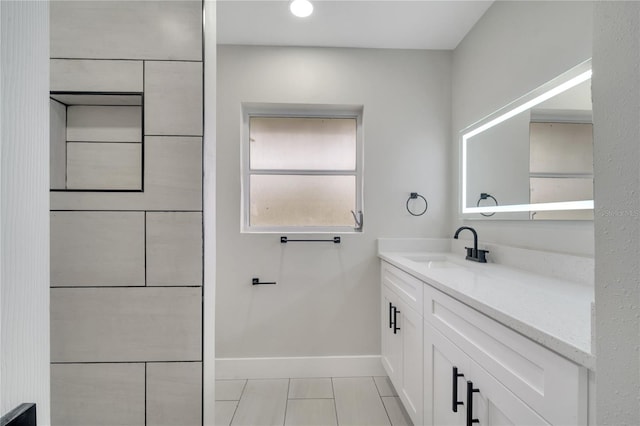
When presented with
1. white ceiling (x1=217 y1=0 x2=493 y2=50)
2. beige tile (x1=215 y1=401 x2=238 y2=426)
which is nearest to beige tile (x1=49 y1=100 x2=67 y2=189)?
white ceiling (x1=217 y1=0 x2=493 y2=50)

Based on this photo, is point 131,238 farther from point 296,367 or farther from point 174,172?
point 296,367

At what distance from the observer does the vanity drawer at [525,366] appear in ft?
1.96

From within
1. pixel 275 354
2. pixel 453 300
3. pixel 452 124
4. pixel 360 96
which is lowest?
pixel 275 354

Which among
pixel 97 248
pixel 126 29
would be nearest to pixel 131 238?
pixel 97 248

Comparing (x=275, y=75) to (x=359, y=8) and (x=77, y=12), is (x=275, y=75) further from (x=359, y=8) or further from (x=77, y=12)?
(x=77, y=12)

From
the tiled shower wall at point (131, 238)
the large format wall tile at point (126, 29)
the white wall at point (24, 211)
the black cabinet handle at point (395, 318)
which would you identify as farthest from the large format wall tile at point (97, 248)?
the black cabinet handle at point (395, 318)

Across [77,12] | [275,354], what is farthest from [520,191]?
[77,12]

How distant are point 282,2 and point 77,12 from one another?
44.9 inches

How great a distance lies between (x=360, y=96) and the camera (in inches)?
85.6

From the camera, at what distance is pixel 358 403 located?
1.82 m

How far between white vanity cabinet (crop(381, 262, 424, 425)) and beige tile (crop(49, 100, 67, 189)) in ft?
5.02

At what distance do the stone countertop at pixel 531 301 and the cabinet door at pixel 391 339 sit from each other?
1.38 ft

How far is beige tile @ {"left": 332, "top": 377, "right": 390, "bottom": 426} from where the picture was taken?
1675mm

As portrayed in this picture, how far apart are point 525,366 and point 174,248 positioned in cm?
111
